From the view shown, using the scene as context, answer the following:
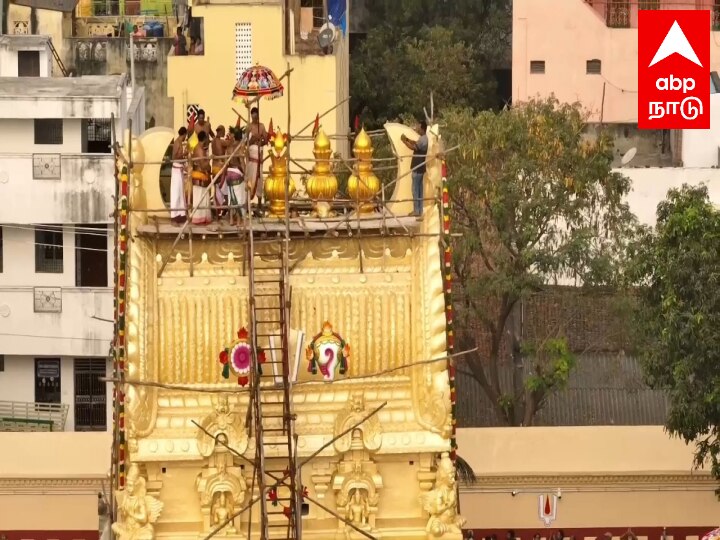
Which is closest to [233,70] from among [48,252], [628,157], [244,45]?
[244,45]

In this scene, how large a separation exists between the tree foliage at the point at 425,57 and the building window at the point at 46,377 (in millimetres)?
13928

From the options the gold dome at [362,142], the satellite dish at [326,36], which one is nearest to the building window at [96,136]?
the satellite dish at [326,36]

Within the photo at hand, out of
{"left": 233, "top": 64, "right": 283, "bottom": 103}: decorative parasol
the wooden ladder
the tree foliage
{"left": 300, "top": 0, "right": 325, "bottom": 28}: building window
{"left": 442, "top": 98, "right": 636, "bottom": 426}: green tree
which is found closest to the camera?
the wooden ladder

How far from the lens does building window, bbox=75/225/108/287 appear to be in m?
51.2

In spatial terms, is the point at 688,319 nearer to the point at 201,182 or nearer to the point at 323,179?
the point at 323,179

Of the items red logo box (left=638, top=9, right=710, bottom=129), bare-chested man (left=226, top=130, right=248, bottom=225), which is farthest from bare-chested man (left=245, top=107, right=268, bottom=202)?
red logo box (left=638, top=9, right=710, bottom=129)

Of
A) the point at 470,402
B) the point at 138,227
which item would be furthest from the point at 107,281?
the point at 138,227

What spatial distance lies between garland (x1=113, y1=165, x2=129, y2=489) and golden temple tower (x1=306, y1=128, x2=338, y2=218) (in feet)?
8.13

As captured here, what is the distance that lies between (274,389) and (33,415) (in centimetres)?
1726

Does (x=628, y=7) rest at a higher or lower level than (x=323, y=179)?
higher

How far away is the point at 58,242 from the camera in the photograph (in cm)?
5147

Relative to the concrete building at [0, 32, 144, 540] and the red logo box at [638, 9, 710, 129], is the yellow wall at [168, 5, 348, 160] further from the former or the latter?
the red logo box at [638, 9, 710, 129]

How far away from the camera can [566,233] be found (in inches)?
1972

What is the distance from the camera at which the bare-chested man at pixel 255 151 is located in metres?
37.1
